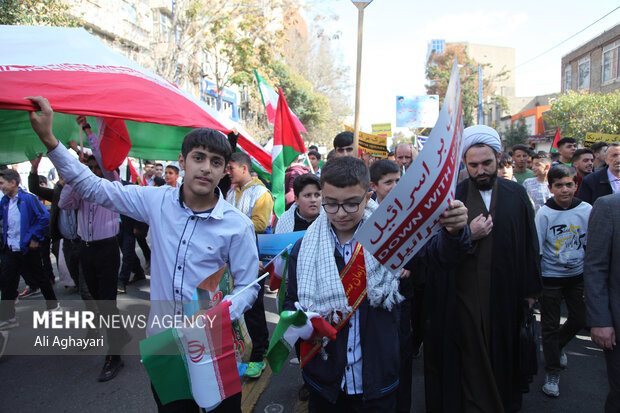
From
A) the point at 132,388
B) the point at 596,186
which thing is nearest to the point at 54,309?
the point at 132,388

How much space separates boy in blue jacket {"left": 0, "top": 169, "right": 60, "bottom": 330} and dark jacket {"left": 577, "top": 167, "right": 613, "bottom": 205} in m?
6.50

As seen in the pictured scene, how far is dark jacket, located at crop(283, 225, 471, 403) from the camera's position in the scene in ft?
5.82

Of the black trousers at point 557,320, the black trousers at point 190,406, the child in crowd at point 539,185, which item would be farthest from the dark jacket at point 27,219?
the child in crowd at point 539,185

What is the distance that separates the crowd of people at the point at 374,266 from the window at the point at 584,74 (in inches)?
1069

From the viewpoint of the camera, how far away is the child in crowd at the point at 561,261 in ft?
11.0

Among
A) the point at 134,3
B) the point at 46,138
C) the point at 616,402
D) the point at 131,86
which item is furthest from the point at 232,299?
the point at 134,3

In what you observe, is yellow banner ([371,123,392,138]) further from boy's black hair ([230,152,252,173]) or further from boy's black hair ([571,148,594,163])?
boy's black hair ([230,152,252,173])

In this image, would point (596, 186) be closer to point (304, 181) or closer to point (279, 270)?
point (304, 181)

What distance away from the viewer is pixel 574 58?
27.6 meters

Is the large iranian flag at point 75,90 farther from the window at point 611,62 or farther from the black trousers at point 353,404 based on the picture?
the window at point 611,62

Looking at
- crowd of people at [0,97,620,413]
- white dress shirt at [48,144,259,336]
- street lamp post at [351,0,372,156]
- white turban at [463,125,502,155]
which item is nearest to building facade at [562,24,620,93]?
street lamp post at [351,0,372,156]

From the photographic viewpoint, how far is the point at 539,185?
18.2 ft

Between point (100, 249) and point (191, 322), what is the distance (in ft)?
8.16

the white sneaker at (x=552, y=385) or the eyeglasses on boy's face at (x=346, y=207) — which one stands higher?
the eyeglasses on boy's face at (x=346, y=207)
